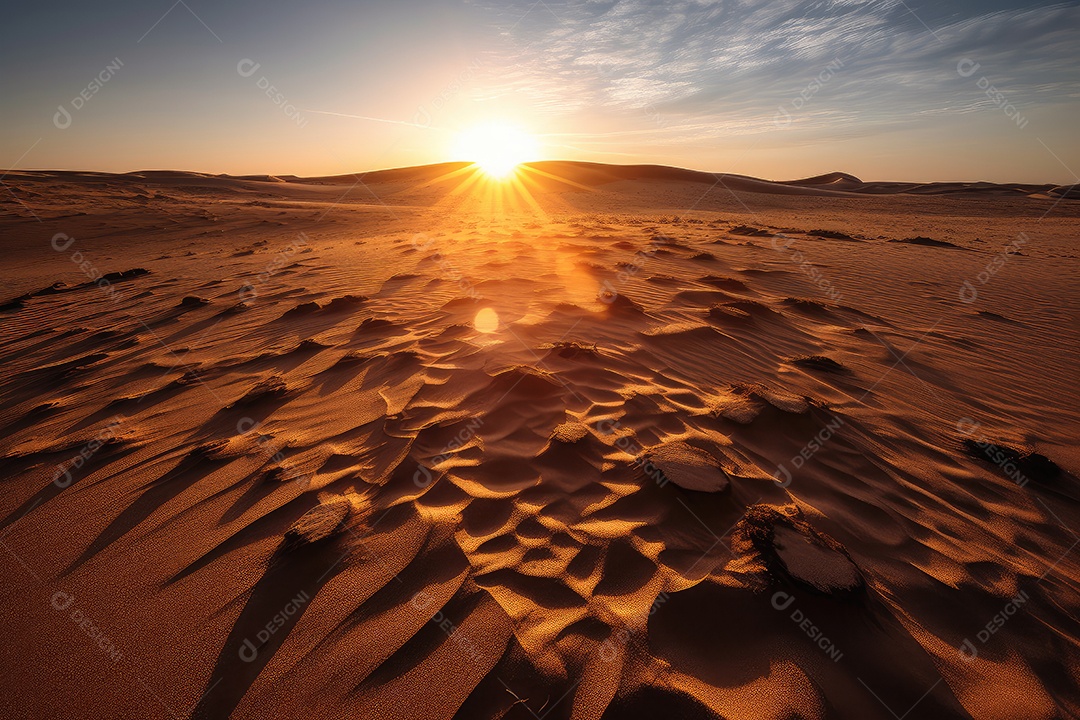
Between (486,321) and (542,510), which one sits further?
(486,321)

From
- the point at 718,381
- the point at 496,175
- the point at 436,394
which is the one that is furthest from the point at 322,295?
the point at 496,175

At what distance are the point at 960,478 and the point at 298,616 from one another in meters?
4.11

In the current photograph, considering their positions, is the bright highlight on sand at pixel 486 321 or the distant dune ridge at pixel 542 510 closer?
the distant dune ridge at pixel 542 510

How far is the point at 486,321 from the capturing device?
16.1 feet

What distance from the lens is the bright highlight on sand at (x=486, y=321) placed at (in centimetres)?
469

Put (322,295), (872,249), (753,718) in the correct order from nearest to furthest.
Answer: (753,718) < (322,295) < (872,249)

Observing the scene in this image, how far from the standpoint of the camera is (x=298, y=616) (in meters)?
1.77

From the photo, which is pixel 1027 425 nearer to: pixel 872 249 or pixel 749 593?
pixel 749 593

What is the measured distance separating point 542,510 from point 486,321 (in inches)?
118

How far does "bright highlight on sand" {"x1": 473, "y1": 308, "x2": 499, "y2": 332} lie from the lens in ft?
15.4

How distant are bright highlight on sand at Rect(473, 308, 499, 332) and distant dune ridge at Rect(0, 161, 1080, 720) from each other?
4cm

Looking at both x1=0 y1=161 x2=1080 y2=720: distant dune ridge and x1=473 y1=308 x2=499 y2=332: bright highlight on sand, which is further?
x1=473 y1=308 x2=499 y2=332: bright highlight on sand

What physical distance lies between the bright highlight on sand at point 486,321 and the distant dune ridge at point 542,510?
4 centimetres

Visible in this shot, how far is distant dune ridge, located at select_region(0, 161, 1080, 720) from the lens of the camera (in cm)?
157
